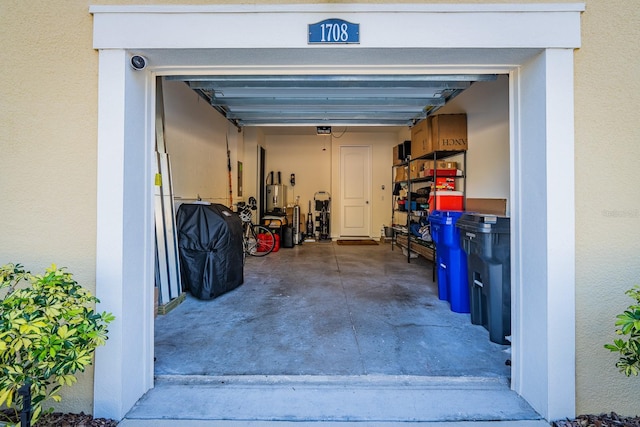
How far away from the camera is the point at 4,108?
157cm

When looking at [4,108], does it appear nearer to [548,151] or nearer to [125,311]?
[125,311]

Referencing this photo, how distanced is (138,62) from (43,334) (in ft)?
4.39

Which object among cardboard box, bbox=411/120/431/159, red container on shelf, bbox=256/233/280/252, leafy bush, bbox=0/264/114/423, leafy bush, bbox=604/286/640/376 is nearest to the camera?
leafy bush, bbox=0/264/114/423

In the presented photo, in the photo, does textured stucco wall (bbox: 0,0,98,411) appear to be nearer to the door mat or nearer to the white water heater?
the white water heater

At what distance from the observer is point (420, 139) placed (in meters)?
4.76

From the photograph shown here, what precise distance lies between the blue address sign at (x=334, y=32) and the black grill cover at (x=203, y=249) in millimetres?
2403

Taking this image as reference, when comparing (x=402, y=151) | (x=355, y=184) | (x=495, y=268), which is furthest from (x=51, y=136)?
(x=355, y=184)

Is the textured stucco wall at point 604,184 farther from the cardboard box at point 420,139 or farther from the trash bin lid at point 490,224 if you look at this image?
the cardboard box at point 420,139

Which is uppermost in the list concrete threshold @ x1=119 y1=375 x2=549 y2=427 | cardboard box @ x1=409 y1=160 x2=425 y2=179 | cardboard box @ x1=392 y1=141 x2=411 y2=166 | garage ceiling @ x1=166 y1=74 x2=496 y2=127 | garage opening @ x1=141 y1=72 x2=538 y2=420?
cardboard box @ x1=392 y1=141 x2=411 y2=166

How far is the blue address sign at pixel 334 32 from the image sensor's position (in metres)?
1.51

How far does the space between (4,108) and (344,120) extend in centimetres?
295

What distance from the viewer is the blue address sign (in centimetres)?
151

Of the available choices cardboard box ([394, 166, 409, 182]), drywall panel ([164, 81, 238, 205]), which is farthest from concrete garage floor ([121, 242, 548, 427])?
cardboard box ([394, 166, 409, 182])

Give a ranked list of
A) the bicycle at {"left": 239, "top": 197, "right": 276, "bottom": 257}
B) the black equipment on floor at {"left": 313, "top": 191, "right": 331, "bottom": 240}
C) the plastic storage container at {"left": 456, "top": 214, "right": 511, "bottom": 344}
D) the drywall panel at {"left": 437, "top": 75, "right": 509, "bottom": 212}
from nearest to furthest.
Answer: the plastic storage container at {"left": 456, "top": 214, "right": 511, "bottom": 344} < the drywall panel at {"left": 437, "top": 75, "right": 509, "bottom": 212} < the bicycle at {"left": 239, "top": 197, "right": 276, "bottom": 257} < the black equipment on floor at {"left": 313, "top": 191, "right": 331, "bottom": 240}
